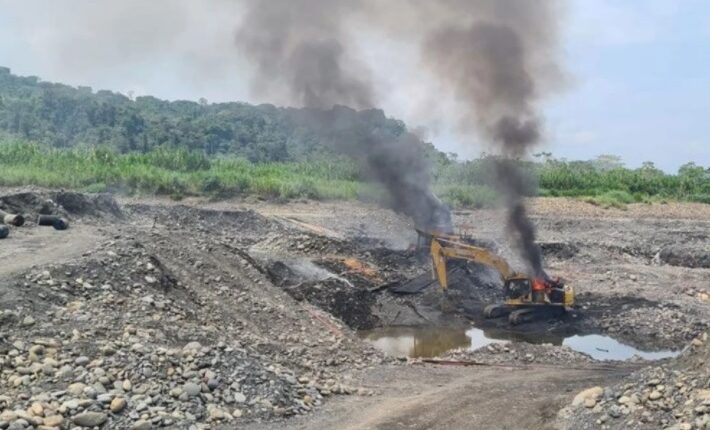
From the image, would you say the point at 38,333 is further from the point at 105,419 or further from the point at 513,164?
the point at 513,164

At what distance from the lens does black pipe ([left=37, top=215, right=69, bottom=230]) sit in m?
16.1

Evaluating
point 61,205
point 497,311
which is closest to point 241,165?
point 61,205

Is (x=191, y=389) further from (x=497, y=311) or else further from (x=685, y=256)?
(x=685, y=256)

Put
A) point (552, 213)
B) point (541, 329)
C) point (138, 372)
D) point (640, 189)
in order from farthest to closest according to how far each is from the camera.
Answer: point (640, 189)
point (552, 213)
point (541, 329)
point (138, 372)

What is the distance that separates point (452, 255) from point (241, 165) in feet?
87.9

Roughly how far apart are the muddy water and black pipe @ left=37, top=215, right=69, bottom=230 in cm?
682

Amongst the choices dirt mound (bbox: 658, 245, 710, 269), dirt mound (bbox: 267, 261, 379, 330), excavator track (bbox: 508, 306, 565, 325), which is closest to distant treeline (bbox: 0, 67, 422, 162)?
dirt mound (bbox: 658, 245, 710, 269)

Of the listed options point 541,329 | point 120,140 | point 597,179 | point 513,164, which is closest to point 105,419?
point 541,329

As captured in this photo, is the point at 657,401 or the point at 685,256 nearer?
the point at 657,401

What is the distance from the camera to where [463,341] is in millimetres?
14922

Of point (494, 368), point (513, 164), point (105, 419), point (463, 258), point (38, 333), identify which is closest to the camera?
point (105, 419)

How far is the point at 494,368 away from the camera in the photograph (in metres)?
11.8

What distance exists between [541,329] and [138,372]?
903cm

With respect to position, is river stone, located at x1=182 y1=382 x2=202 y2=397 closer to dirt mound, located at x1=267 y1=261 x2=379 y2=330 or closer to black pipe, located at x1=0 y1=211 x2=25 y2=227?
dirt mound, located at x1=267 y1=261 x2=379 y2=330
